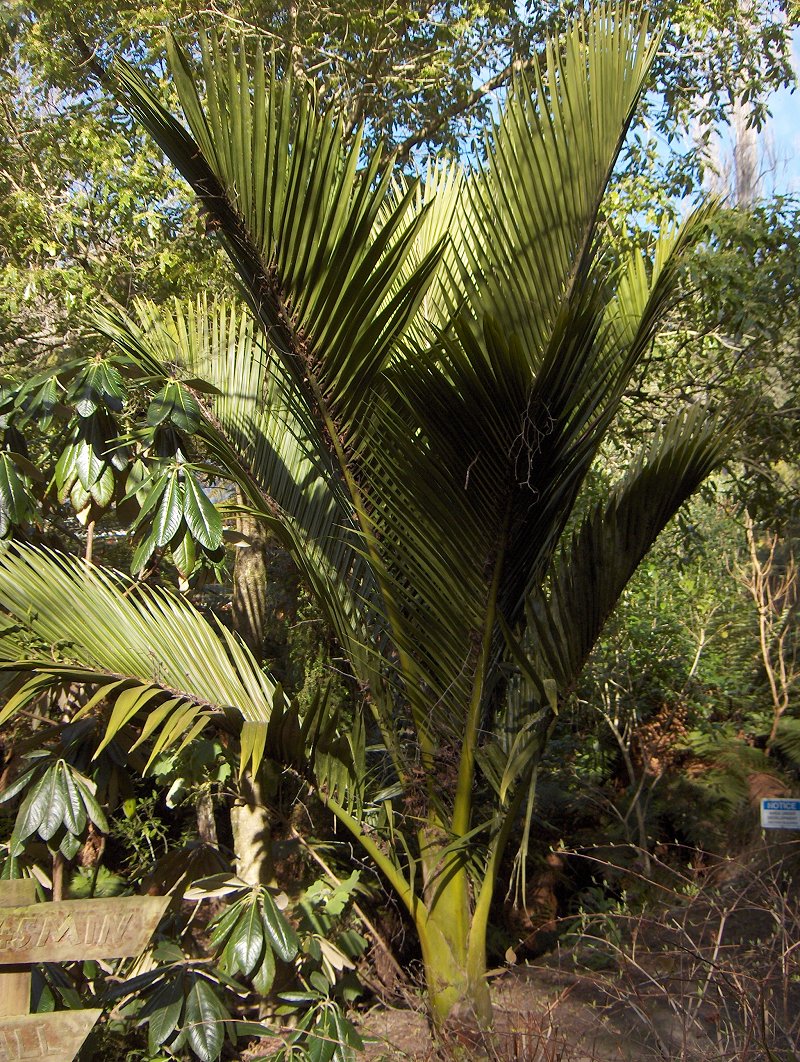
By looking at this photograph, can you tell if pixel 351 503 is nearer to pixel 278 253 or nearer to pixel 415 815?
pixel 278 253

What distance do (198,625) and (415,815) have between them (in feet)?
2.91

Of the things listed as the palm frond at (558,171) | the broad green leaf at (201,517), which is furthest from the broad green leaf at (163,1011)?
the palm frond at (558,171)

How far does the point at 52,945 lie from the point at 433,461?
1511 millimetres

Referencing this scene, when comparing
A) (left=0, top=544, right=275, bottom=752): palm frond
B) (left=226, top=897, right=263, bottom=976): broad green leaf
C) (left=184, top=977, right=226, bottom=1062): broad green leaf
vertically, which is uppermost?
(left=0, top=544, right=275, bottom=752): palm frond

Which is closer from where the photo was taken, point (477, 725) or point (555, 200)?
point (555, 200)

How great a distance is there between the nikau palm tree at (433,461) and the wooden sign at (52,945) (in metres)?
0.44

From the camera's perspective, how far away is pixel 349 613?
3.15 m

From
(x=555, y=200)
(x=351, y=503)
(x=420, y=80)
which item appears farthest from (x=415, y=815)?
(x=420, y=80)

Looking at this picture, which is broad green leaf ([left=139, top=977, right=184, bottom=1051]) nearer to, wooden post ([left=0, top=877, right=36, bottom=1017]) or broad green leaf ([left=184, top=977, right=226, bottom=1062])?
broad green leaf ([left=184, top=977, right=226, bottom=1062])

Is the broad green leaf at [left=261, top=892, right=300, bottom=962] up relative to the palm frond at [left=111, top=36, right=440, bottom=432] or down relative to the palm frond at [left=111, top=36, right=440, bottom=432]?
down

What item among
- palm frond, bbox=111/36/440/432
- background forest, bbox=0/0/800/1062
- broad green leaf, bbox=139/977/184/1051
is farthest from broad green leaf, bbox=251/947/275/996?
palm frond, bbox=111/36/440/432

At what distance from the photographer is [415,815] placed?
114 inches

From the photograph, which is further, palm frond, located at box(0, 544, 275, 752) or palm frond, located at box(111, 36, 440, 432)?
palm frond, located at box(0, 544, 275, 752)

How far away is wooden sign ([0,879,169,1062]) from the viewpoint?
2.19 metres
